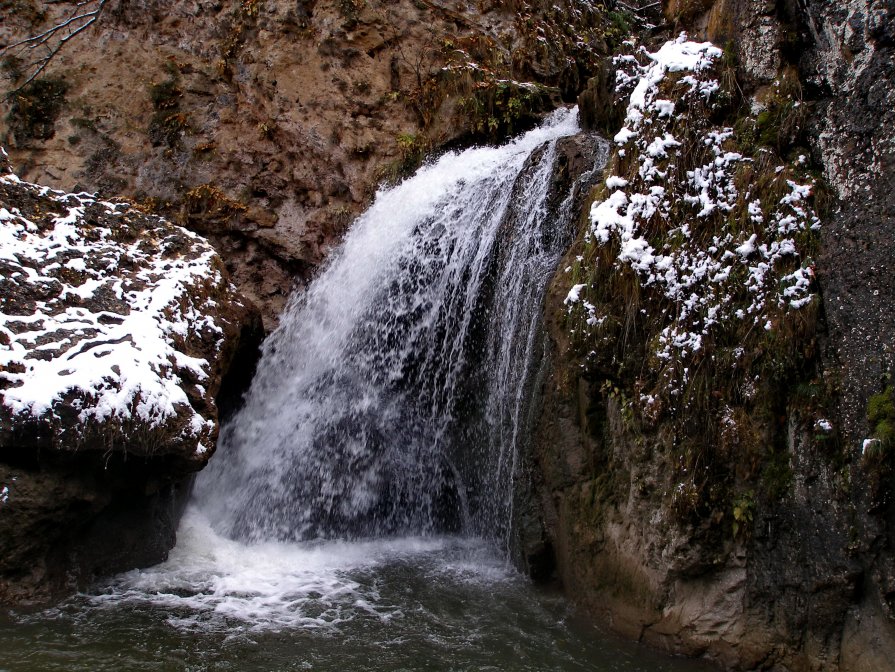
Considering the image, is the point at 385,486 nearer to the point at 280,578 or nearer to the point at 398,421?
the point at 398,421

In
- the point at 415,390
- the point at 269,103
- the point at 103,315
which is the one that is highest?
the point at 269,103

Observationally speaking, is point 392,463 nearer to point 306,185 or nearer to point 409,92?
point 306,185

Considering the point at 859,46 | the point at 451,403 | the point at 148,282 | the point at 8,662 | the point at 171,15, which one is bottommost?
the point at 8,662

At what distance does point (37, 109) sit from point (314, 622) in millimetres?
8665

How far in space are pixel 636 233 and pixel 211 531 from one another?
483 centimetres

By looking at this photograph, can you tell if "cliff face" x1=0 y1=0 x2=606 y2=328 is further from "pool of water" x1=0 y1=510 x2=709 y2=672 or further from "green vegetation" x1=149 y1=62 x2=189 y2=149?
"pool of water" x1=0 y1=510 x2=709 y2=672

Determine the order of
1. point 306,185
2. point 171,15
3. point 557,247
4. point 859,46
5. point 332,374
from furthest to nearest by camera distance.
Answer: point 171,15 < point 306,185 < point 332,374 < point 557,247 < point 859,46

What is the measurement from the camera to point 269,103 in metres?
9.89

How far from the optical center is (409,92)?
10016mm

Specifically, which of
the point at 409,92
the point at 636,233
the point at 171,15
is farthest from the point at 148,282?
the point at 171,15

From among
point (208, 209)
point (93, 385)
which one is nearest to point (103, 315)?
point (93, 385)

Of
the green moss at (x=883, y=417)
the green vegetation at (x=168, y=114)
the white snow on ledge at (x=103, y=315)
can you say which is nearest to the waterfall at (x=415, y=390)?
the white snow on ledge at (x=103, y=315)

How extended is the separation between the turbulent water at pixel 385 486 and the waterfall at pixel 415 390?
2 centimetres

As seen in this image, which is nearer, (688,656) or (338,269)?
(688,656)
